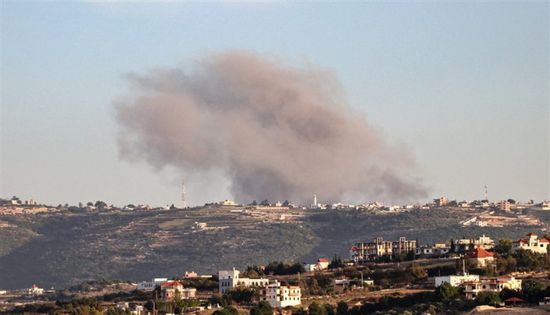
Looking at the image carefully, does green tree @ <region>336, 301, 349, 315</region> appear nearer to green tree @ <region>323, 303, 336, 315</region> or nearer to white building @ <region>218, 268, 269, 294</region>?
green tree @ <region>323, 303, 336, 315</region>

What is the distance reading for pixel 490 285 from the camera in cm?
10775

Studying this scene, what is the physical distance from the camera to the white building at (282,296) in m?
111

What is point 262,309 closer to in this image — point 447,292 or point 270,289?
point 270,289

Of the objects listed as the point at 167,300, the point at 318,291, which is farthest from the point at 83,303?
the point at 318,291

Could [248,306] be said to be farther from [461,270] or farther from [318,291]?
[461,270]

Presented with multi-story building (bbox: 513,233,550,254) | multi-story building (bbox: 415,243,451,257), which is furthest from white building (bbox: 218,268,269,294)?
multi-story building (bbox: 513,233,550,254)

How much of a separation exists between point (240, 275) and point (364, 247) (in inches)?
847

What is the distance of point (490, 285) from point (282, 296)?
12.6 metres

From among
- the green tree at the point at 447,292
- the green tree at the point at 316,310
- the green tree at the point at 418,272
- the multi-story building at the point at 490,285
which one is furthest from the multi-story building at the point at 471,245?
the green tree at the point at 316,310

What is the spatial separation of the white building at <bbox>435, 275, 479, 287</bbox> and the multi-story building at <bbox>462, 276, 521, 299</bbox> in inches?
38.7

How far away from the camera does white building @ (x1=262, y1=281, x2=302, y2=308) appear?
111m

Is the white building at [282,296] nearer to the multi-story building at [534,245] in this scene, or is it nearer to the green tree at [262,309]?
the green tree at [262,309]

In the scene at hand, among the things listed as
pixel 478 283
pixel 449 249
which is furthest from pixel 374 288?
pixel 449 249

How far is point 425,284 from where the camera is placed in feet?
378
